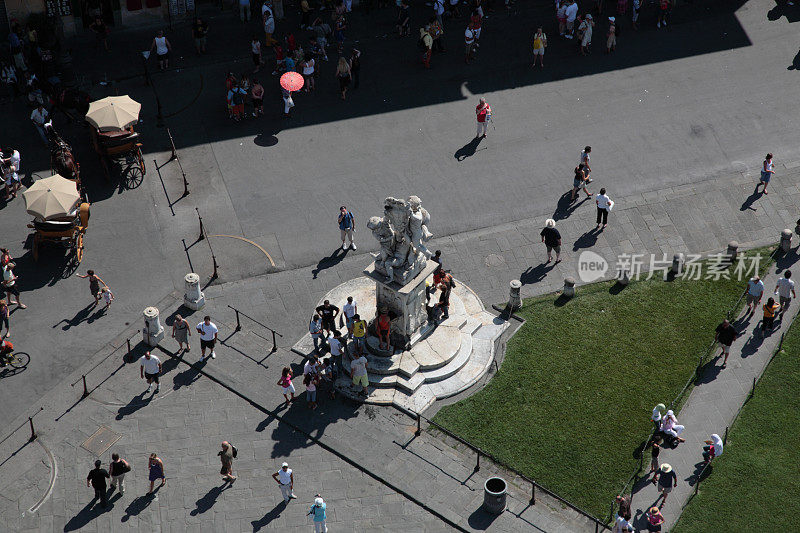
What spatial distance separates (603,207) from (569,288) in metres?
3.81

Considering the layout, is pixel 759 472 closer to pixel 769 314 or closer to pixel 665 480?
pixel 665 480

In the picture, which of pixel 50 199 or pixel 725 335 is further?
pixel 50 199

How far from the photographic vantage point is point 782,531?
28188 mm

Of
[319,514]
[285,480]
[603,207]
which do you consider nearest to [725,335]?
[603,207]

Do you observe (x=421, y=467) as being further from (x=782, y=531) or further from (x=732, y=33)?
(x=732, y=33)

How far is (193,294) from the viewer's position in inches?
1342

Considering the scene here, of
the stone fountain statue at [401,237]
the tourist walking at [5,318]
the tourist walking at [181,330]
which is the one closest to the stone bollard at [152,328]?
the tourist walking at [181,330]

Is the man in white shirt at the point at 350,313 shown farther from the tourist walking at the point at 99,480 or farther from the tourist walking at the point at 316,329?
the tourist walking at the point at 99,480

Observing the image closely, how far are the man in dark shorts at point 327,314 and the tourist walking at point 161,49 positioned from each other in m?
16.8

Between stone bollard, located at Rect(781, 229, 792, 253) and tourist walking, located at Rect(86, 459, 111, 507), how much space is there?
23.4 metres

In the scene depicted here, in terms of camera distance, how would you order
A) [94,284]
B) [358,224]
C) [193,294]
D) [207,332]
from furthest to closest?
[358,224] < [193,294] < [94,284] < [207,332]

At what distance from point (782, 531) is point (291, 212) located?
1948 centimetres

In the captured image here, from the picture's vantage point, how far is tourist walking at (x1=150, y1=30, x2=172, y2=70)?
43.7 m

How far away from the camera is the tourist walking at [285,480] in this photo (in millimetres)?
28266
